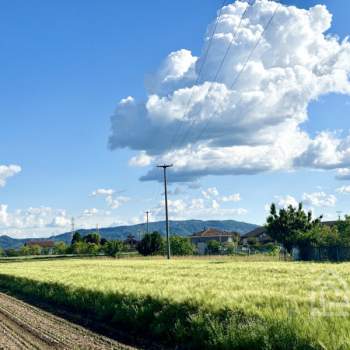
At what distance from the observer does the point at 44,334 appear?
1513 cm

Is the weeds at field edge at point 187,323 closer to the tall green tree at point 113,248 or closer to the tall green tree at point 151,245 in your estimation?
the tall green tree at point 151,245

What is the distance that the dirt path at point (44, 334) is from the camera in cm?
1312

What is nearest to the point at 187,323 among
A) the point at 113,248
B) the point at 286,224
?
the point at 286,224

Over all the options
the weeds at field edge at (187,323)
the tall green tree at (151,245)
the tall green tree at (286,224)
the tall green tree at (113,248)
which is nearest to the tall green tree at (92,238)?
the tall green tree at (113,248)

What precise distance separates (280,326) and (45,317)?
461 inches

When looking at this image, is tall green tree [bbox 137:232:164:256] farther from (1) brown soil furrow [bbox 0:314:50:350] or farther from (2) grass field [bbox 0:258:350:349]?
(1) brown soil furrow [bbox 0:314:50:350]

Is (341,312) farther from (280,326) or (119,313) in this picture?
(119,313)

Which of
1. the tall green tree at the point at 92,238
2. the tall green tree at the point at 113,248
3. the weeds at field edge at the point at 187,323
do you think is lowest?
the weeds at field edge at the point at 187,323

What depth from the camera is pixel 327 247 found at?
60.3 metres

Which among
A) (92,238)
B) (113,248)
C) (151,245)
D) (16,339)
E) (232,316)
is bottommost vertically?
(16,339)

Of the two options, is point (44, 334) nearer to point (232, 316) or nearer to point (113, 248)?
point (232, 316)

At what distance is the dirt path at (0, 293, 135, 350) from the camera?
43.0 ft

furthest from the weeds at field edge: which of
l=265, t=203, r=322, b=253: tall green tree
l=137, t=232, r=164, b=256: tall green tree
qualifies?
l=137, t=232, r=164, b=256: tall green tree

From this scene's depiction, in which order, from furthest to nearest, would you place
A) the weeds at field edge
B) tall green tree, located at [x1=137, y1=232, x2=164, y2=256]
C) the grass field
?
1. tall green tree, located at [x1=137, y1=232, x2=164, y2=256]
2. the weeds at field edge
3. the grass field
